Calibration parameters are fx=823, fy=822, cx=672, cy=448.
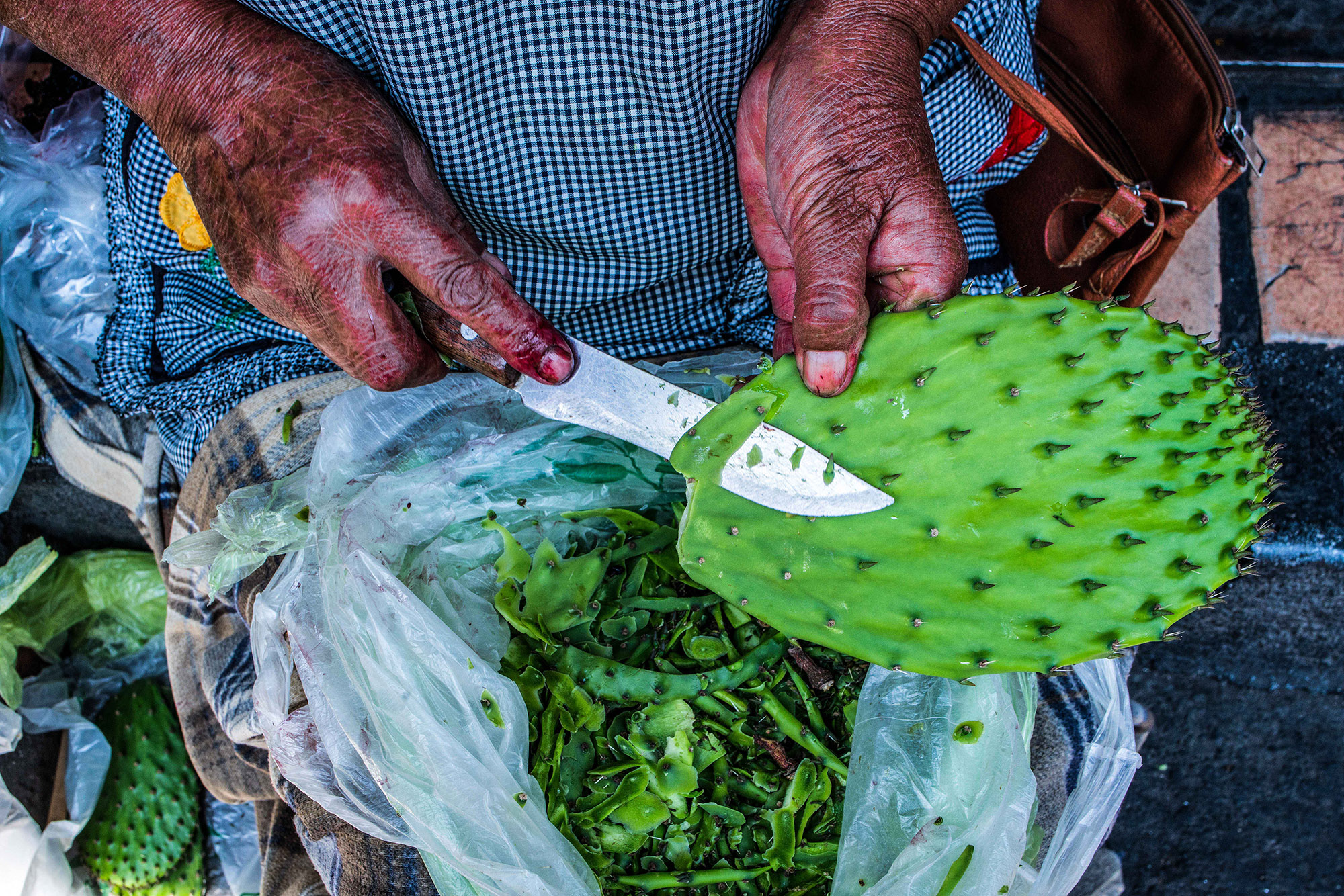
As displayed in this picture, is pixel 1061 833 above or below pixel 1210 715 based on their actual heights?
above

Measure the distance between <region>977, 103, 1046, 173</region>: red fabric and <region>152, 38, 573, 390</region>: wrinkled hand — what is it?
64cm

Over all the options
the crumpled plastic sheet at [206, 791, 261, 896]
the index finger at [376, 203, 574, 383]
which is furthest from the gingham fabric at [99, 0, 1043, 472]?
the crumpled plastic sheet at [206, 791, 261, 896]

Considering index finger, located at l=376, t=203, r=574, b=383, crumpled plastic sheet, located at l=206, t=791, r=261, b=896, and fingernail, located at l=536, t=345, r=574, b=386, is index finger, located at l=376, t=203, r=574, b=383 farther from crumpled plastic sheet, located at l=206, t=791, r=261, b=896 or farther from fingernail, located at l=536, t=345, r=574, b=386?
crumpled plastic sheet, located at l=206, t=791, r=261, b=896

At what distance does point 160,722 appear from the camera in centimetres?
118

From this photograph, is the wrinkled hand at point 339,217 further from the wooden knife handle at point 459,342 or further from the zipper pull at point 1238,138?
the zipper pull at point 1238,138

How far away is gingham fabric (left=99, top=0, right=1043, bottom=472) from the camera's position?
661 millimetres

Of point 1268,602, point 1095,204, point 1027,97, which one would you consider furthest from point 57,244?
point 1268,602

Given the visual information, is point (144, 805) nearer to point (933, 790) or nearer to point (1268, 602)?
point (933, 790)

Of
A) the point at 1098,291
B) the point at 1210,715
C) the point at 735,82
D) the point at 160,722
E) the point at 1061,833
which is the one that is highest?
the point at 735,82

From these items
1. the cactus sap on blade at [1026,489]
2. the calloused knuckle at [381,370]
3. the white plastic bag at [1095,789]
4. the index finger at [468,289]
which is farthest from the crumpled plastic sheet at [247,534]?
the white plastic bag at [1095,789]

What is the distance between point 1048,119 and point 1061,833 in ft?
2.28

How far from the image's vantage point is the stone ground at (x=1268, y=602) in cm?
129

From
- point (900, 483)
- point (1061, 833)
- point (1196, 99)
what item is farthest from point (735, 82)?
point (1061, 833)

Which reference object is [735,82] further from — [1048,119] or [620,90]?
[1048,119]
